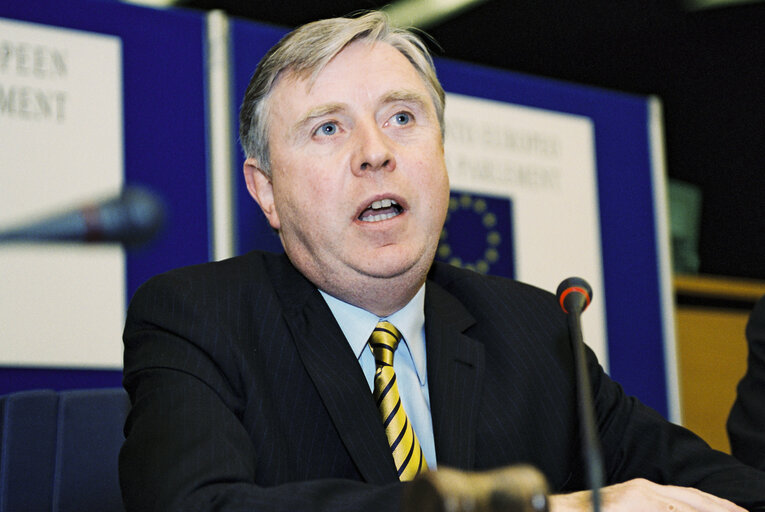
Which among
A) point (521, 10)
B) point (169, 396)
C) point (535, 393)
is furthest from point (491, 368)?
point (521, 10)

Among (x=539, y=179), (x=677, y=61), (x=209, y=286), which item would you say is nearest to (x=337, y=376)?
(x=209, y=286)

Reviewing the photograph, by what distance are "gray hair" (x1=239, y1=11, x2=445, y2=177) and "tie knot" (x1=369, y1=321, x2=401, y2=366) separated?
427 mm

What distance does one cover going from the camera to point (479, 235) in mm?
2949

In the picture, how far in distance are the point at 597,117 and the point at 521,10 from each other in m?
3.87

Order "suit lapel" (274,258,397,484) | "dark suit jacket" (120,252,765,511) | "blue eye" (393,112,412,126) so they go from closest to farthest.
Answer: "dark suit jacket" (120,252,765,511), "suit lapel" (274,258,397,484), "blue eye" (393,112,412,126)

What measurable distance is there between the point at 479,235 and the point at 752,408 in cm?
100

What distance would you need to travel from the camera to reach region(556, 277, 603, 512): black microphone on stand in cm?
104

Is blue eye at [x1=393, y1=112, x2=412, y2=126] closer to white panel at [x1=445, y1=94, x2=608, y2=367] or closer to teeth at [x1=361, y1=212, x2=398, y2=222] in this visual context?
teeth at [x1=361, y1=212, x2=398, y2=222]

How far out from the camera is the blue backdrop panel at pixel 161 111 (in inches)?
96.5

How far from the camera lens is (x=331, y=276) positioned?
76.0 inches

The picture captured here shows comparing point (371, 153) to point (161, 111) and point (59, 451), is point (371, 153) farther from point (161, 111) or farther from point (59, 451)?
point (161, 111)

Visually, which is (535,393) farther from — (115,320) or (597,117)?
(597,117)

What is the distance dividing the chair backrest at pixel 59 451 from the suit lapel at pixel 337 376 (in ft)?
1.24

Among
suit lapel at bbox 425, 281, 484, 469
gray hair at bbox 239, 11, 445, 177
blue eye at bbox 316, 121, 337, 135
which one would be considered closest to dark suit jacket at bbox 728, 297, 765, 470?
suit lapel at bbox 425, 281, 484, 469
